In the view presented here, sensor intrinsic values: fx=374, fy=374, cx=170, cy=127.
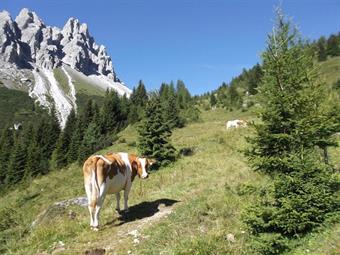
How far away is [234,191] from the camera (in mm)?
13344

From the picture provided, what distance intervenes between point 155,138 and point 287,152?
2019cm

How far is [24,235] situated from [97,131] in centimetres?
7039

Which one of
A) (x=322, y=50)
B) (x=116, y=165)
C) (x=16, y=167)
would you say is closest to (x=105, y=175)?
(x=116, y=165)

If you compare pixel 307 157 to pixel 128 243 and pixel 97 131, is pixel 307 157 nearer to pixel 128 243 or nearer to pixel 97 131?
pixel 128 243

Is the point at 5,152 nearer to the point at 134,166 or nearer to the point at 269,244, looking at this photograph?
the point at 134,166

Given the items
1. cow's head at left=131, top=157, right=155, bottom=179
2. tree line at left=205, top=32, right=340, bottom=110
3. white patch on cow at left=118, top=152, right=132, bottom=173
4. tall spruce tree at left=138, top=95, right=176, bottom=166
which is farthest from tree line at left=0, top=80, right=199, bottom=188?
white patch on cow at left=118, top=152, right=132, bottom=173

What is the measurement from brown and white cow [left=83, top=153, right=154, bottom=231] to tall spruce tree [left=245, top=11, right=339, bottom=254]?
4189mm

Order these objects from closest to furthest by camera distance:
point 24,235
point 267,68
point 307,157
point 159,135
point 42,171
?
point 307,157 → point 267,68 → point 24,235 → point 159,135 → point 42,171

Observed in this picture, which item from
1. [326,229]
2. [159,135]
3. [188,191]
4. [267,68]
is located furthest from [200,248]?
[159,135]

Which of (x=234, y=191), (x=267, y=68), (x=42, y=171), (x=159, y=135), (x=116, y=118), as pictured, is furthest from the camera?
(x=116, y=118)

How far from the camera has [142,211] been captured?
13000mm

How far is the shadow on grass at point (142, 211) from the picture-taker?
12009mm

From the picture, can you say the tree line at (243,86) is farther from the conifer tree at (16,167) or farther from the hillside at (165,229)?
the hillside at (165,229)

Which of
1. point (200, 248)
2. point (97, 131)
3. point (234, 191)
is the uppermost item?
point (97, 131)
